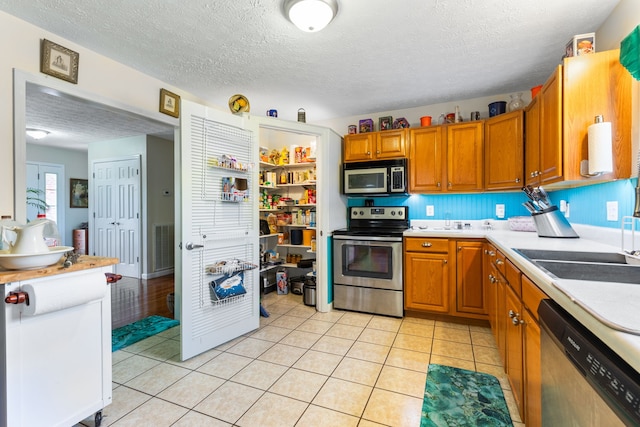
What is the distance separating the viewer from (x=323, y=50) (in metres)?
2.32

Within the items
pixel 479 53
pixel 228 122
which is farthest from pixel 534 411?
pixel 228 122

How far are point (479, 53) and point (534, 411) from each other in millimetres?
2474

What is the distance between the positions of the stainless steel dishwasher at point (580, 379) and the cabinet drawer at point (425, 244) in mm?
1862

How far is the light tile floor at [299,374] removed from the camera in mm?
1596

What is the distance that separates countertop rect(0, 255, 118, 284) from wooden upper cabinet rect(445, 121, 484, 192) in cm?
312

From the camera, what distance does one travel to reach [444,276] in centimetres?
288

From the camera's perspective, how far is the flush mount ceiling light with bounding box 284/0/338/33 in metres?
1.73

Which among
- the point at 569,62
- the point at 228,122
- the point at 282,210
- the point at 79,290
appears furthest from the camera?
the point at 282,210

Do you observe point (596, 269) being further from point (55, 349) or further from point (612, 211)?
point (55, 349)

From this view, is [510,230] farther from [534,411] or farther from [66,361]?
[66,361]

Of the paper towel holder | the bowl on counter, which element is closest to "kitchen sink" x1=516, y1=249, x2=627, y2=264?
the paper towel holder

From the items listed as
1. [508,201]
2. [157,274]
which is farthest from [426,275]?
[157,274]

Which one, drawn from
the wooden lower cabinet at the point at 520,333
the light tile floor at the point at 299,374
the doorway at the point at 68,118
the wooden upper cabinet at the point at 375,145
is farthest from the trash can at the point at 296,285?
the wooden lower cabinet at the point at 520,333

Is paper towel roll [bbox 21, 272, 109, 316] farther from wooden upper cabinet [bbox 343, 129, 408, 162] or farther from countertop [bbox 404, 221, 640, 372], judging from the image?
wooden upper cabinet [bbox 343, 129, 408, 162]
